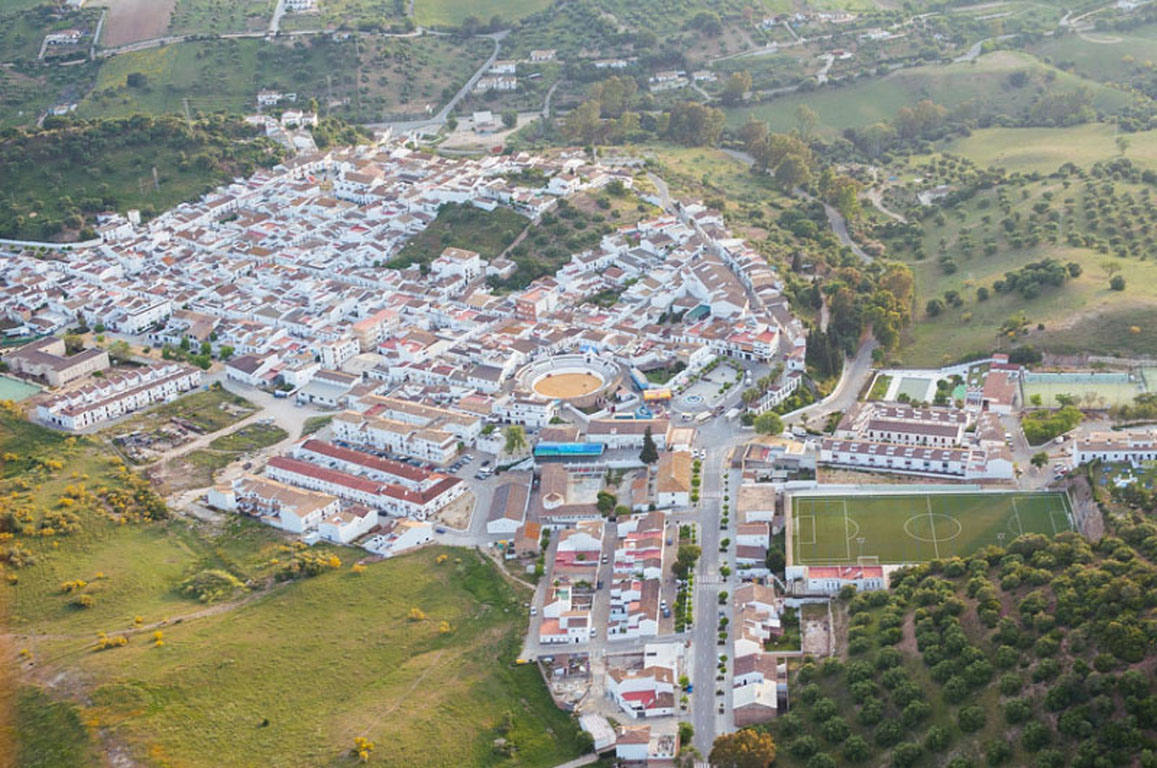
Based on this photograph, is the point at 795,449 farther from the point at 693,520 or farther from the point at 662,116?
the point at 662,116

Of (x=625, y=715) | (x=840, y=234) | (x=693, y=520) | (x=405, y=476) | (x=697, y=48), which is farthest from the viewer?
(x=697, y=48)

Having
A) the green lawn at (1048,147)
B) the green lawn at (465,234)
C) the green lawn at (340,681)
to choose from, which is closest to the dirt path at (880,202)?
the green lawn at (1048,147)

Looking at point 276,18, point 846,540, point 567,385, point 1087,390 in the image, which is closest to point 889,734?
point 846,540

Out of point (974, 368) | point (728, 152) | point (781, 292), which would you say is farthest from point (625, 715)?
point (728, 152)

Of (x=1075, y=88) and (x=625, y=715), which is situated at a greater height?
(x=1075, y=88)

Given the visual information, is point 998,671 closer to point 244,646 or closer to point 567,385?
point 244,646

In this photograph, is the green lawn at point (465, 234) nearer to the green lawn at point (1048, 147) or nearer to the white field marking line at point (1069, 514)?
the green lawn at point (1048, 147)
